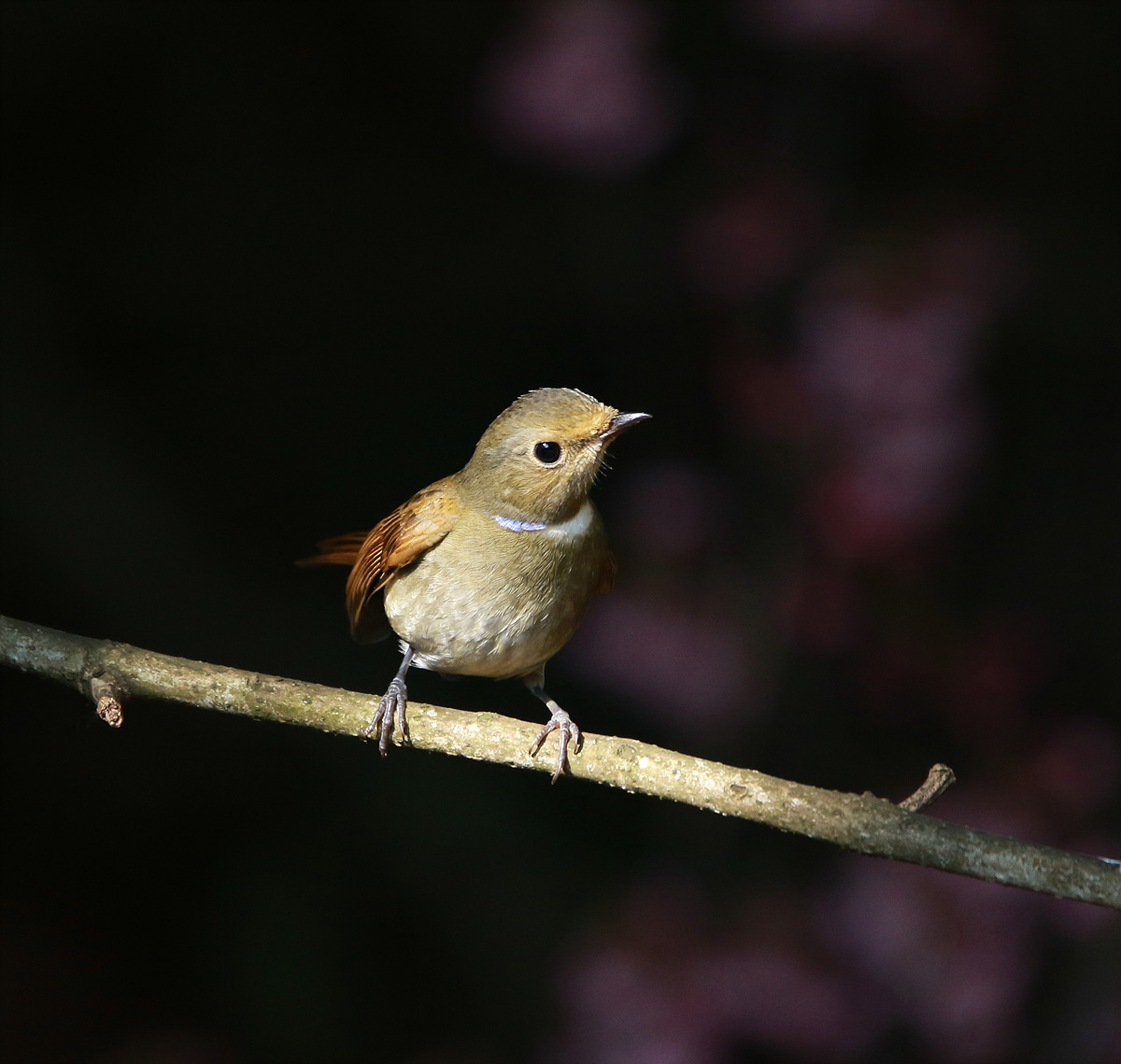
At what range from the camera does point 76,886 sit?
164 inches

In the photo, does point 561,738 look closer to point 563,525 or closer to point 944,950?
point 563,525

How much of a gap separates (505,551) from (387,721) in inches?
16.0

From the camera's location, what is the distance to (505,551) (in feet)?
7.84

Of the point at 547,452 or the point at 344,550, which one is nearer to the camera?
the point at 547,452

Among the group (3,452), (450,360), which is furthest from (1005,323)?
(3,452)

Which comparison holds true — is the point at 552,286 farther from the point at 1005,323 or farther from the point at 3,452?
the point at 3,452

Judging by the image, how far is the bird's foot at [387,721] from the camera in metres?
2.17

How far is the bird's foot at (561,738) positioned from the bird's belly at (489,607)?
0.17 meters

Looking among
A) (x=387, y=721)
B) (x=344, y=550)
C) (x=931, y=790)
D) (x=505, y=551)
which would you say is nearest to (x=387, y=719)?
(x=387, y=721)

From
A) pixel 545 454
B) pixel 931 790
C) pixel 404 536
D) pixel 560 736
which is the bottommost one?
pixel 560 736

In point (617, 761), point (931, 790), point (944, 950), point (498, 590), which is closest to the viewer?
point (931, 790)

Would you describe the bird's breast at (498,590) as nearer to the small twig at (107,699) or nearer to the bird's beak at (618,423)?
the bird's beak at (618,423)

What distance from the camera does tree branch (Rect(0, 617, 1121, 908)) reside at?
1879 mm

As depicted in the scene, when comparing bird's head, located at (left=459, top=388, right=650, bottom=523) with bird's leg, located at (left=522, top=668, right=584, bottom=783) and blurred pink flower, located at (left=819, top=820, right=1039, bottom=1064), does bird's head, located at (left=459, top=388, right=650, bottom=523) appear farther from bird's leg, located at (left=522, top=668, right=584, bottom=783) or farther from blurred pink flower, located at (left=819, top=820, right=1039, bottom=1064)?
blurred pink flower, located at (left=819, top=820, right=1039, bottom=1064)
